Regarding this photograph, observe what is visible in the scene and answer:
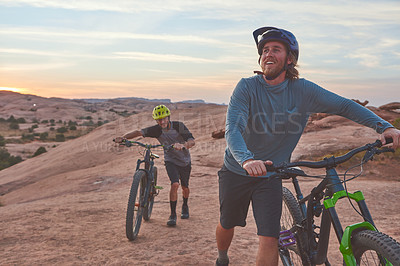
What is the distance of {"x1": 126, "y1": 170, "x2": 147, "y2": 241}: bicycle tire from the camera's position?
529 centimetres

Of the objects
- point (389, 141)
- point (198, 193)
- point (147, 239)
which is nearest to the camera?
point (389, 141)

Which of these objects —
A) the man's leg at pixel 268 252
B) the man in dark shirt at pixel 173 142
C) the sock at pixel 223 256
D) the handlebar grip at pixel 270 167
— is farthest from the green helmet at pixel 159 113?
the handlebar grip at pixel 270 167

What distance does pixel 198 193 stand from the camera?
928 cm

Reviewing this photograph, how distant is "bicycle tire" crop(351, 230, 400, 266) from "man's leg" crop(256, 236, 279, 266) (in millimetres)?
644

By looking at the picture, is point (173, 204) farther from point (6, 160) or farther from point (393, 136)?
point (6, 160)

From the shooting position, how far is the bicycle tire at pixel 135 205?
17.4 ft

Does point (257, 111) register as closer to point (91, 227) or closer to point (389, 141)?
point (389, 141)

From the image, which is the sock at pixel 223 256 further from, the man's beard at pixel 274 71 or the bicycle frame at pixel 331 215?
the man's beard at pixel 274 71

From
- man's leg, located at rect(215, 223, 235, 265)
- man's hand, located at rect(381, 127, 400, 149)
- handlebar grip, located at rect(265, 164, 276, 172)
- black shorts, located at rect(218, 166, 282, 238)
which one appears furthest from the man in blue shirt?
handlebar grip, located at rect(265, 164, 276, 172)

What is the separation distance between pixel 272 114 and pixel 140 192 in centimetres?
352

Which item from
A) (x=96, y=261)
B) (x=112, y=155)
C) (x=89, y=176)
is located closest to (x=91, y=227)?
(x=96, y=261)

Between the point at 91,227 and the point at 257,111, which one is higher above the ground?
the point at 257,111

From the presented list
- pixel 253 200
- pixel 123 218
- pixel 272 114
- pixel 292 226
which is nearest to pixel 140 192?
pixel 123 218

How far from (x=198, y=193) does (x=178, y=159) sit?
311 centimetres
